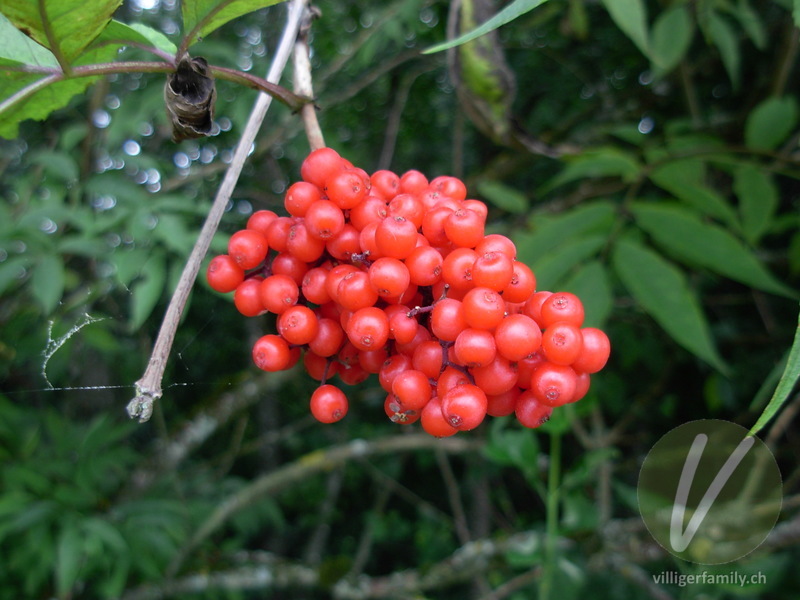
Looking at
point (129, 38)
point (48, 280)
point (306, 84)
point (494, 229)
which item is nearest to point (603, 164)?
point (494, 229)

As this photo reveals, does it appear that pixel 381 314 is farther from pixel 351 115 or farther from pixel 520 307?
pixel 351 115

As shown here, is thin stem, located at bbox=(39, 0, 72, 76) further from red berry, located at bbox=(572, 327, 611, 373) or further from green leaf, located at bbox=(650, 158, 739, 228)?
green leaf, located at bbox=(650, 158, 739, 228)

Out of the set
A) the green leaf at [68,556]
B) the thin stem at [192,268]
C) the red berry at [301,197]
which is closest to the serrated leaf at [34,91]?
the thin stem at [192,268]

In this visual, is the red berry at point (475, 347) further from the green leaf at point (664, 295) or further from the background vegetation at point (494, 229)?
the green leaf at point (664, 295)

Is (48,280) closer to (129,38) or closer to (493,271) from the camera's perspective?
(129,38)

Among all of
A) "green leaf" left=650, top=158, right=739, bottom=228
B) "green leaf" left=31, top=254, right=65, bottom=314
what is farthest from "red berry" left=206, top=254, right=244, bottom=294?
"green leaf" left=650, top=158, right=739, bottom=228
